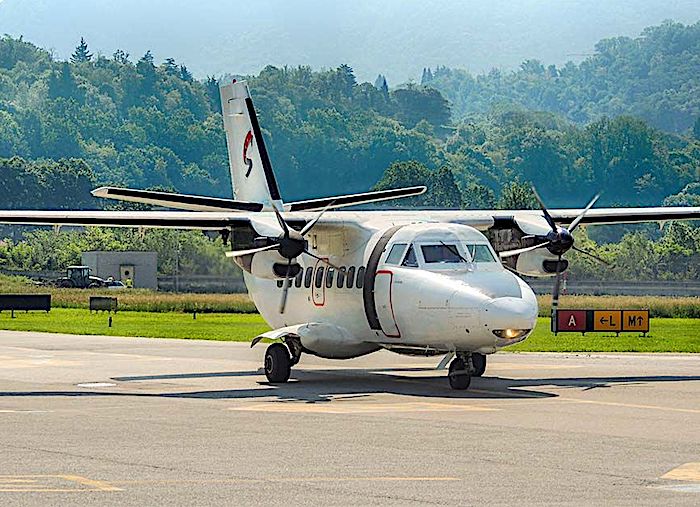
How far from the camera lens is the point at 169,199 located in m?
Answer: 25.7

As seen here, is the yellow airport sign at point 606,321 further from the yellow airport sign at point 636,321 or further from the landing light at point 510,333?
the landing light at point 510,333

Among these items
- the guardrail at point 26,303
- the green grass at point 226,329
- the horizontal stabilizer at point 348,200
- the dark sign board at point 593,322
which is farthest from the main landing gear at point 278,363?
the guardrail at point 26,303

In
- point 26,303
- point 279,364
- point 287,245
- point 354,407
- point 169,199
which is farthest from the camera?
point 26,303

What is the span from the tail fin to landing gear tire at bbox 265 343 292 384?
15.9 feet

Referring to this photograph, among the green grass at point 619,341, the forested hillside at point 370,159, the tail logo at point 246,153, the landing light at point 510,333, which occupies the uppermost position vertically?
the forested hillside at point 370,159

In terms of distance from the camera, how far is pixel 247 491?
12164 millimetres

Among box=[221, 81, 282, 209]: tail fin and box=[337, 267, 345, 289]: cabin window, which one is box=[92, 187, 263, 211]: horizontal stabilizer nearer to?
box=[221, 81, 282, 209]: tail fin

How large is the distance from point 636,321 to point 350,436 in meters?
27.9

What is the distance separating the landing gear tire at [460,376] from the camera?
2312cm

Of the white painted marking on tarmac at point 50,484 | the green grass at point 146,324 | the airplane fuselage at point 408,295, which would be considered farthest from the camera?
the green grass at point 146,324

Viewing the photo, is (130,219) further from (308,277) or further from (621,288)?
(621,288)

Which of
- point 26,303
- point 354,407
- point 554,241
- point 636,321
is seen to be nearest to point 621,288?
point 26,303

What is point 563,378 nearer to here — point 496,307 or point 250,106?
point 496,307

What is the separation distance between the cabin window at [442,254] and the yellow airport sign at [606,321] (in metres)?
19.6
